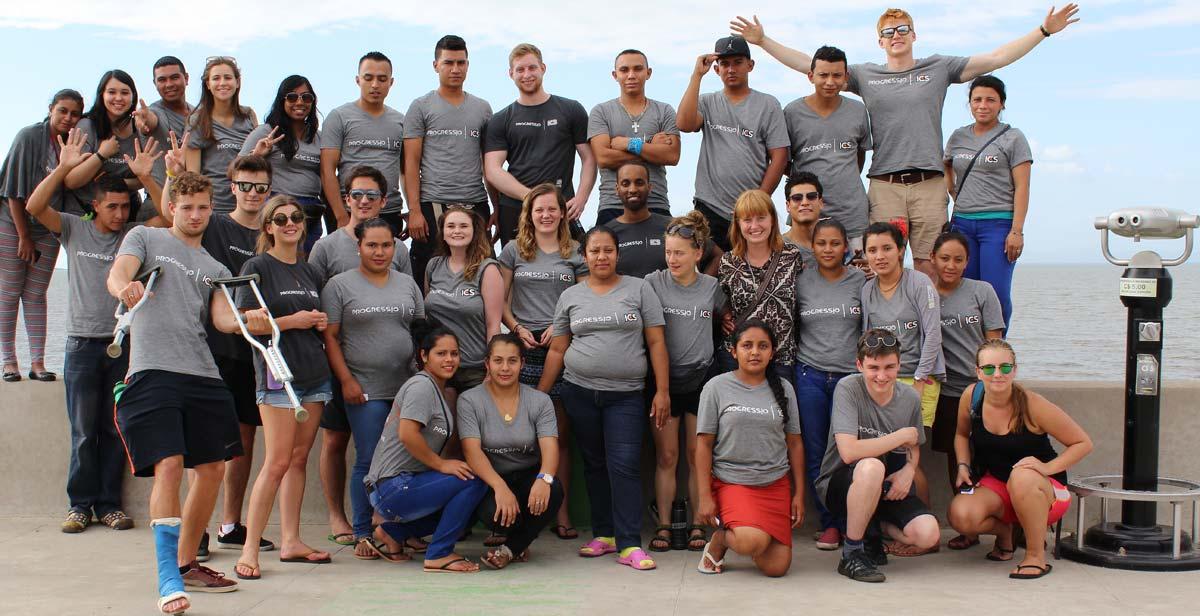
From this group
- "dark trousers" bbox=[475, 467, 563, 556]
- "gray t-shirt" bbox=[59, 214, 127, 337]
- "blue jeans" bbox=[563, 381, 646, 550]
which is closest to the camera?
"dark trousers" bbox=[475, 467, 563, 556]

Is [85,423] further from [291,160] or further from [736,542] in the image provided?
[736,542]

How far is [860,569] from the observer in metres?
5.12

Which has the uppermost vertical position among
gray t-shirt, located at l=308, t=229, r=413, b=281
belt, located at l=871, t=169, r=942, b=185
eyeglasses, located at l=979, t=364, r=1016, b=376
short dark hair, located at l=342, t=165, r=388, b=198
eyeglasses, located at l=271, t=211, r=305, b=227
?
belt, located at l=871, t=169, r=942, b=185

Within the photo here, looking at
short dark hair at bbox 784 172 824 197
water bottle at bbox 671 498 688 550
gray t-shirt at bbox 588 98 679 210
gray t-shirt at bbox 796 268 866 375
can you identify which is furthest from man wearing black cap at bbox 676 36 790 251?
water bottle at bbox 671 498 688 550

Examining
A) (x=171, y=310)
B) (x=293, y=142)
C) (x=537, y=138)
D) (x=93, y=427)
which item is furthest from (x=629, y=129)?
(x=93, y=427)

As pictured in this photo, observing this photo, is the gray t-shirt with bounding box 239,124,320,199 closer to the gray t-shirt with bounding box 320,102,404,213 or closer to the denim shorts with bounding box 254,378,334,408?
the gray t-shirt with bounding box 320,102,404,213

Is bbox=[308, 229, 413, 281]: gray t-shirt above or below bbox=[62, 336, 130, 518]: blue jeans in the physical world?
above

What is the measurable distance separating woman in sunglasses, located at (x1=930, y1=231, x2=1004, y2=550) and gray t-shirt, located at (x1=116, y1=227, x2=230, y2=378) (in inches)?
146

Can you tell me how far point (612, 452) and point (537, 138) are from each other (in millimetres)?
2169

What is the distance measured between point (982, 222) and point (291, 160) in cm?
415

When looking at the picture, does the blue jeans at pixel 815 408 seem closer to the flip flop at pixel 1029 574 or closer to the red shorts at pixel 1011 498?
the red shorts at pixel 1011 498

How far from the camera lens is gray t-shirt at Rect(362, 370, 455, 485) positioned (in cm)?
536

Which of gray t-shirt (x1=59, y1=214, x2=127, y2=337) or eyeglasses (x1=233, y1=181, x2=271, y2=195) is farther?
gray t-shirt (x1=59, y1=214, x2=127, y2=337)

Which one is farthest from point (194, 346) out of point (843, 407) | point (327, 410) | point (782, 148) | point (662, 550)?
point (782, 148)
